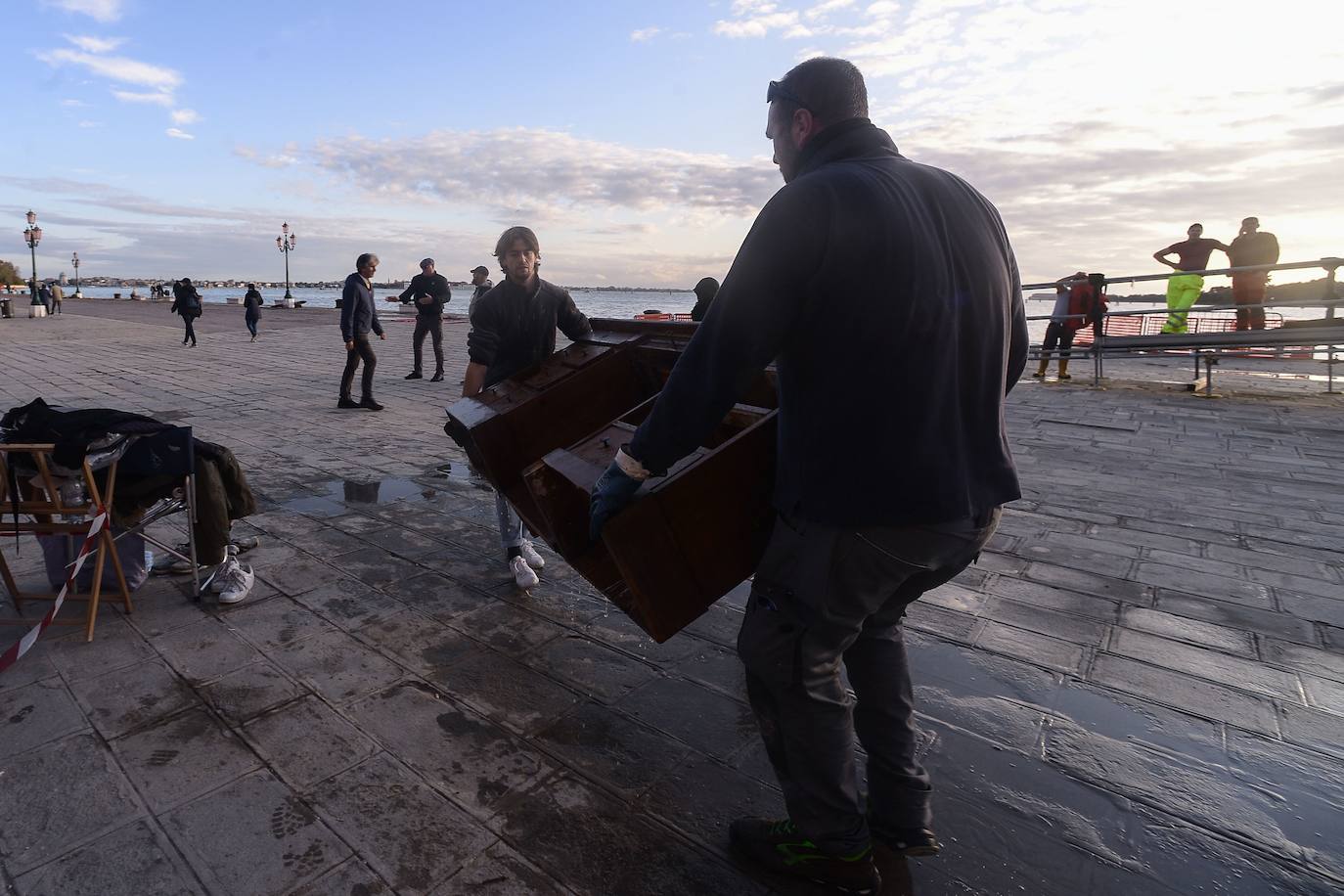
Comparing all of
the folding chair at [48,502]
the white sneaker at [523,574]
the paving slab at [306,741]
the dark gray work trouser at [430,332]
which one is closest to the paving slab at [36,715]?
the folding chair at [48,502]

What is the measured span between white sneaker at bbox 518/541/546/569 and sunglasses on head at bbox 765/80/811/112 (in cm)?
291

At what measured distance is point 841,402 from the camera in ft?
5.58

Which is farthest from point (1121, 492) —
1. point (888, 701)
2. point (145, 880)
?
point (145, 880)

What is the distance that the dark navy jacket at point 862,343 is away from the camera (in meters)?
1.65

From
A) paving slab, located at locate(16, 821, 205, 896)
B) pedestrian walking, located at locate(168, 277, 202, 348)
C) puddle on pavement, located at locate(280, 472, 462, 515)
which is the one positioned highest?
pedestrian walking, located at locate(168, 277, 202, 348)

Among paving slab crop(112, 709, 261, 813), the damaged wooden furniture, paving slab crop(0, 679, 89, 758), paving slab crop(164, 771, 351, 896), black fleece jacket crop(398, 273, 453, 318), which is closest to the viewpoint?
the damaged wooden furniture

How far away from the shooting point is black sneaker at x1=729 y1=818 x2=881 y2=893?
1.97m

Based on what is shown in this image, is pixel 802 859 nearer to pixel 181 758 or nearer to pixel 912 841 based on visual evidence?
pixel 912 841

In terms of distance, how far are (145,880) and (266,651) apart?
136cm

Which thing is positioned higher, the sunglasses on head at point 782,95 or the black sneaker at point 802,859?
the sunglasses on head at point 782,95

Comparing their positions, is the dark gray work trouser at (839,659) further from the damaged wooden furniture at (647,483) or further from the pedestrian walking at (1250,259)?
the pedestrian walking at (1250,259)

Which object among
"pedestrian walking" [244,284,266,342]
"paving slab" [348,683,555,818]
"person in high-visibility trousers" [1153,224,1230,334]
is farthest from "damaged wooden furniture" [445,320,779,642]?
"pedestrian walking" [244,284,266,342]

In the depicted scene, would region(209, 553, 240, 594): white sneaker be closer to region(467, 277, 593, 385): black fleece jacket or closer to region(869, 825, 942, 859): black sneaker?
region(467, 277, 593, 385): black fleece jacket

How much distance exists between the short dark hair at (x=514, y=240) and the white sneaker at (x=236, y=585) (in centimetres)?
212
